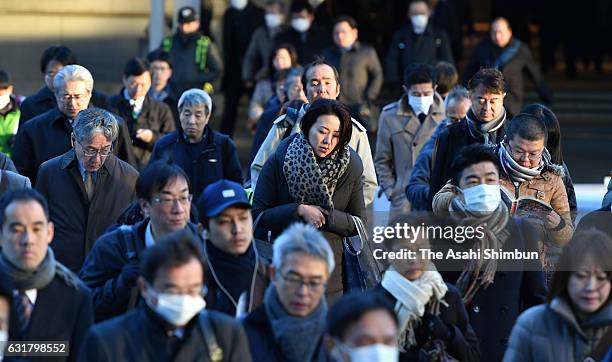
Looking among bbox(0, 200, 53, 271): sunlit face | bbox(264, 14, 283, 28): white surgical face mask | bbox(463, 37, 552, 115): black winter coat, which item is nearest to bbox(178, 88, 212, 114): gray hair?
bbox(0, 200, 53, 271): sunlit face

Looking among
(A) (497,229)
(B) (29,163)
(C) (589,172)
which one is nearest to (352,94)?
(C) (589,172)

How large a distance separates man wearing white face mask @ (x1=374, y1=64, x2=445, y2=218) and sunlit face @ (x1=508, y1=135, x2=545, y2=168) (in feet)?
10.4

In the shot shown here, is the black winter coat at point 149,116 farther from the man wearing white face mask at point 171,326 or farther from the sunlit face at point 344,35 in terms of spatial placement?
the man wearing white face mask at point 171,326

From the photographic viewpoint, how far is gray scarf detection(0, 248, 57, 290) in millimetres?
6266

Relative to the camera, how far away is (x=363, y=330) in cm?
564

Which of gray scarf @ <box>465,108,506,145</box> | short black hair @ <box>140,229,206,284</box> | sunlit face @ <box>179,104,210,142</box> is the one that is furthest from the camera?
sunlit face @ <box>179,104,210,142</box>

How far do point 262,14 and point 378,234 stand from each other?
36.2 feet

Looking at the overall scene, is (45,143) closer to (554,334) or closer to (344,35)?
(554,334)

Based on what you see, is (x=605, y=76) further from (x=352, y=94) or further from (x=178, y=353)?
(x=178, y=353)

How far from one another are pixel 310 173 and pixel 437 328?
1.83 metres

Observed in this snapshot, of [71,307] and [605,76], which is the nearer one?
[71,307]

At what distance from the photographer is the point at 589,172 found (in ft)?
57.8

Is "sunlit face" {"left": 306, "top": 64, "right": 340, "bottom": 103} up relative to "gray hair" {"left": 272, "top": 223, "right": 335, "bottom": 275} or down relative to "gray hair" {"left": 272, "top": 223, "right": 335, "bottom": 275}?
up

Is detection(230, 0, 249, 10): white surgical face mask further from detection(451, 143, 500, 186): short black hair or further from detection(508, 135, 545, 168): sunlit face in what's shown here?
detection(451, 143, 500, 186): short black hair
